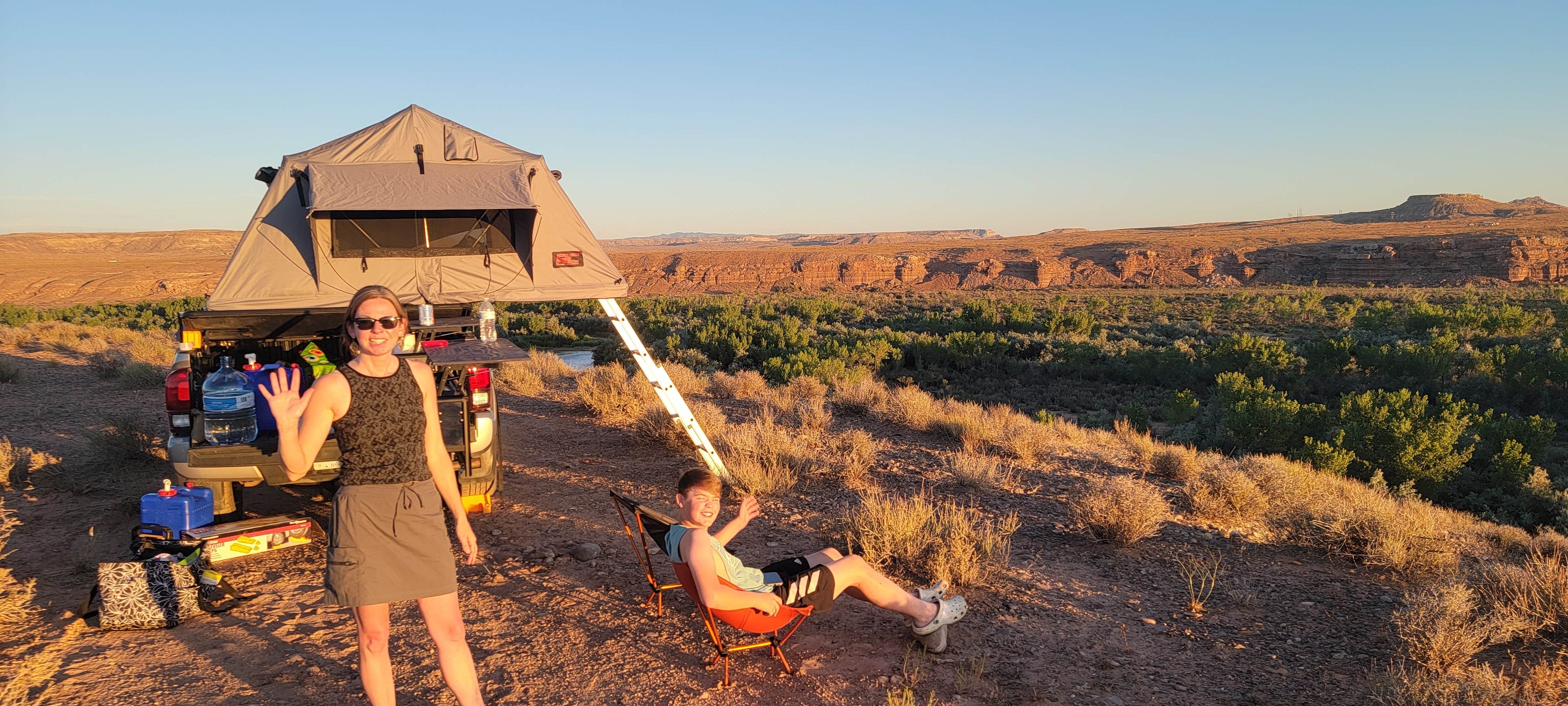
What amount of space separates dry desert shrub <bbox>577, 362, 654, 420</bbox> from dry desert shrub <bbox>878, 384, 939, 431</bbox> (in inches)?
108

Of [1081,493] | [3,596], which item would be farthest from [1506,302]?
[3,596]

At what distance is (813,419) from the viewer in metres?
8.64

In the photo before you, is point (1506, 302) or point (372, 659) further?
point (1506, 302)

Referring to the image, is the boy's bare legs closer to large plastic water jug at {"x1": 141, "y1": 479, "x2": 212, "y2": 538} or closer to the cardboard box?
the cardboard box

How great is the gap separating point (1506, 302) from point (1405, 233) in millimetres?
41408

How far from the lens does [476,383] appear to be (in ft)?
16.6

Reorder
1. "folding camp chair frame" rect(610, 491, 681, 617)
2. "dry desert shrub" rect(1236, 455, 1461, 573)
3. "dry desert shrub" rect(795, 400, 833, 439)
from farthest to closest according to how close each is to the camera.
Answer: "dry desert shrub" rect(795, 400, 833, 439)
"dry desert shrub" rect(1236, 455, 1461, 573)
"folding camp chair frame" rect(610, 491, 681, 617)

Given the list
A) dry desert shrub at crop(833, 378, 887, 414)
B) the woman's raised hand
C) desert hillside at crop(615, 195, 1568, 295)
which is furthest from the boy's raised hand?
desert hillside at crop(615, 195, 1568, 295)

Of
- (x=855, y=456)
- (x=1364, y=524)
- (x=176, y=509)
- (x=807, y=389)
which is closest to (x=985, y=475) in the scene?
(x=855, y=456)

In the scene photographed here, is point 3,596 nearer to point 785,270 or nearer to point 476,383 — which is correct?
point 476,383

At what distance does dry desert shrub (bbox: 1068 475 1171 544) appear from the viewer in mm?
5270

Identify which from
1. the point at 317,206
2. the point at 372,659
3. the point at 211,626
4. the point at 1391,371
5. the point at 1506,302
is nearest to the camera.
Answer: the point at 372,659

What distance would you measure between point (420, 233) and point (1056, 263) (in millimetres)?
52586

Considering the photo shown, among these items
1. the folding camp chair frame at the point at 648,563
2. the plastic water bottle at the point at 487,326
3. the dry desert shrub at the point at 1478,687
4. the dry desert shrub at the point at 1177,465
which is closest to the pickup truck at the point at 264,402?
the plastic water bottle at the point at 487,326
